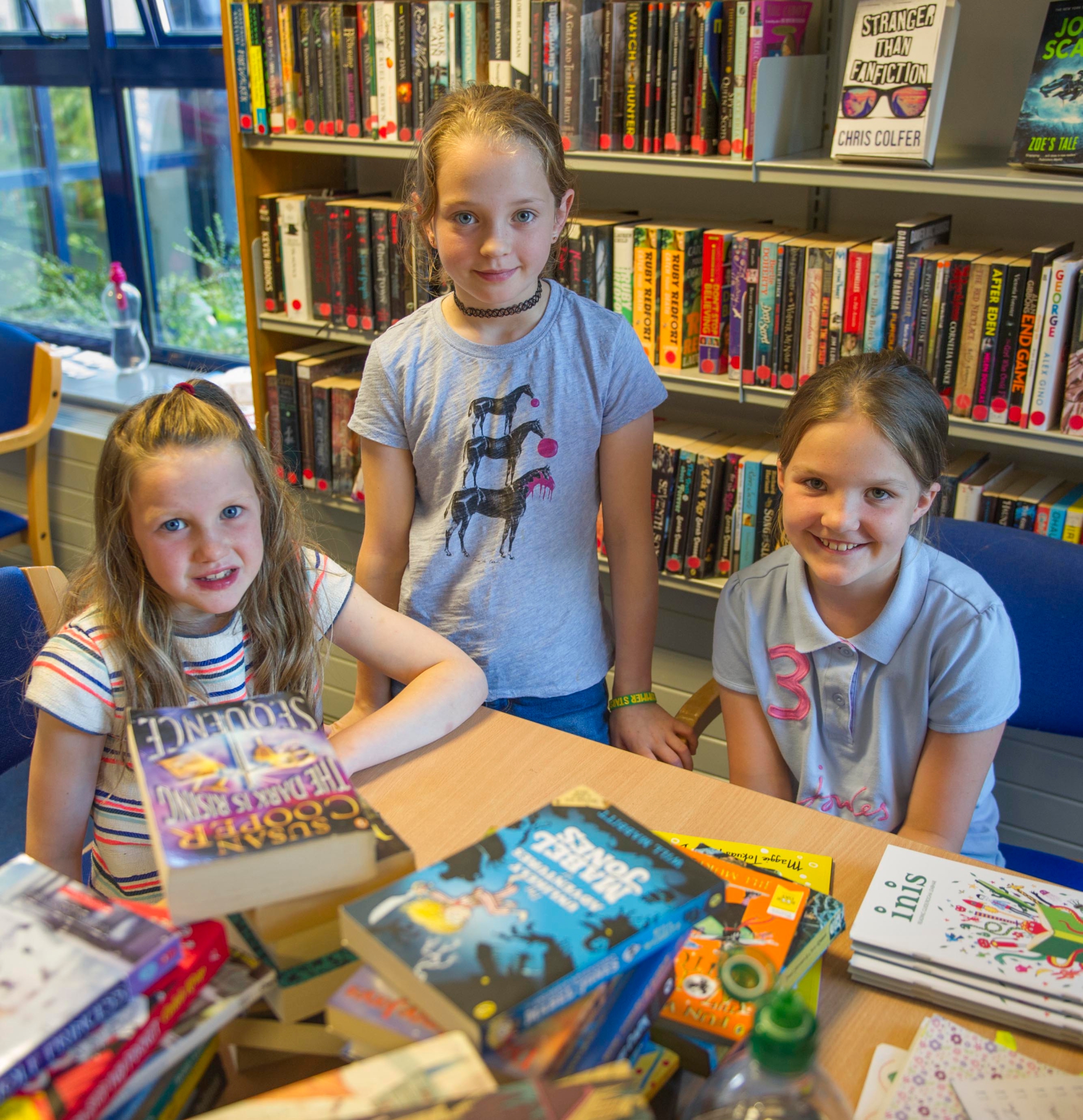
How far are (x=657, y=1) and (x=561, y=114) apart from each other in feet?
0.82

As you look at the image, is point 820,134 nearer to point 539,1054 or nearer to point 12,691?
point 12,691

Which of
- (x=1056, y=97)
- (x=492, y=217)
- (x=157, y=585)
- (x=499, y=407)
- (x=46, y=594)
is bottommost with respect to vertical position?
(x=46, y=594)

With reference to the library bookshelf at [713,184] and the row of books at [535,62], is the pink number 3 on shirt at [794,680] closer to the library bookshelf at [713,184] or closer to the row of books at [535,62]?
the library bookshelf at [713,184]

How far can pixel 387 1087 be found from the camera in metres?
0.54

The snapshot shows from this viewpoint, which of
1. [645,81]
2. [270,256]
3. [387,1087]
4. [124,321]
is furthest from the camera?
[124,321]

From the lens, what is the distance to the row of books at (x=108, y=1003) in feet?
1.90

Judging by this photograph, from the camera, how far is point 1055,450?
5.46 feet

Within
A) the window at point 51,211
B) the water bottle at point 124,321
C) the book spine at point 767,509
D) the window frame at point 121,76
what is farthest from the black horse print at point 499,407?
the window at point 51,211

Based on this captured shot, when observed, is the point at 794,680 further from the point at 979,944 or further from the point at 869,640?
the point at 979,944

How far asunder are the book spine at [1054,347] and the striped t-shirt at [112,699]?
1.26 m

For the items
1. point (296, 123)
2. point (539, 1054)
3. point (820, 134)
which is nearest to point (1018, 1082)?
point (539, 1054)

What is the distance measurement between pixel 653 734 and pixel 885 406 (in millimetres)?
544

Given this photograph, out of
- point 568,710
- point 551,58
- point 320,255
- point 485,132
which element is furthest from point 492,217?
point 320,255

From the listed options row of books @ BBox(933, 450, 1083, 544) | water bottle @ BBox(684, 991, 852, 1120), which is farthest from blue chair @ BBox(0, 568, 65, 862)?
row of books @ BBox(933, 450, 1083, 544)
